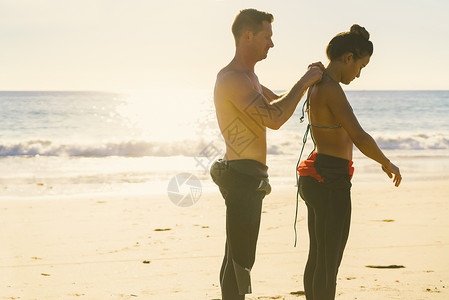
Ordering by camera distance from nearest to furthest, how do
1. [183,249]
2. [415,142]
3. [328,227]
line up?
[328,227]
[183,249]
[415,142]

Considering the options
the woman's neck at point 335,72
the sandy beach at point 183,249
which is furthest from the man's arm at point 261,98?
the sandy beach at point 183,249

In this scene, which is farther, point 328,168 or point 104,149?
point 104,149

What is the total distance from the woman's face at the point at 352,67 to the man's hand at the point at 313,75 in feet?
0.50

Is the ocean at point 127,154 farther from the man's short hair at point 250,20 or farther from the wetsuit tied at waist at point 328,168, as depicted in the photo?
the man's short hair at point 250,20

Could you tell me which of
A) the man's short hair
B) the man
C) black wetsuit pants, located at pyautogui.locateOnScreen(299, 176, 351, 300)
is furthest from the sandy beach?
the man's short hair

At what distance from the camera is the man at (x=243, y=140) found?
3.22 m

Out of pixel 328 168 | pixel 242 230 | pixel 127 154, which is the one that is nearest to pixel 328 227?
pixel 328 168

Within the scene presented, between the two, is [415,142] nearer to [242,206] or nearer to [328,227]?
[328,227]

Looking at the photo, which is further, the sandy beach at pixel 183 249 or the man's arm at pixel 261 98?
the sandy beach at pixel 183 249

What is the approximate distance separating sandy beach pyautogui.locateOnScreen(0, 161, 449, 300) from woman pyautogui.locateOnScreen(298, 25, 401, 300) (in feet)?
5.52

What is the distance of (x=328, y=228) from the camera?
3.34 metres

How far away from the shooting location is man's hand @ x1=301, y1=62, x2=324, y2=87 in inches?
126

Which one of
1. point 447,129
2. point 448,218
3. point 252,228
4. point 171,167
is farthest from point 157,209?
point 447,129

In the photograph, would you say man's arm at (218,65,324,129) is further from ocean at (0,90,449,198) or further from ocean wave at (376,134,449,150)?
ocean wave at (376,134,449,150)
